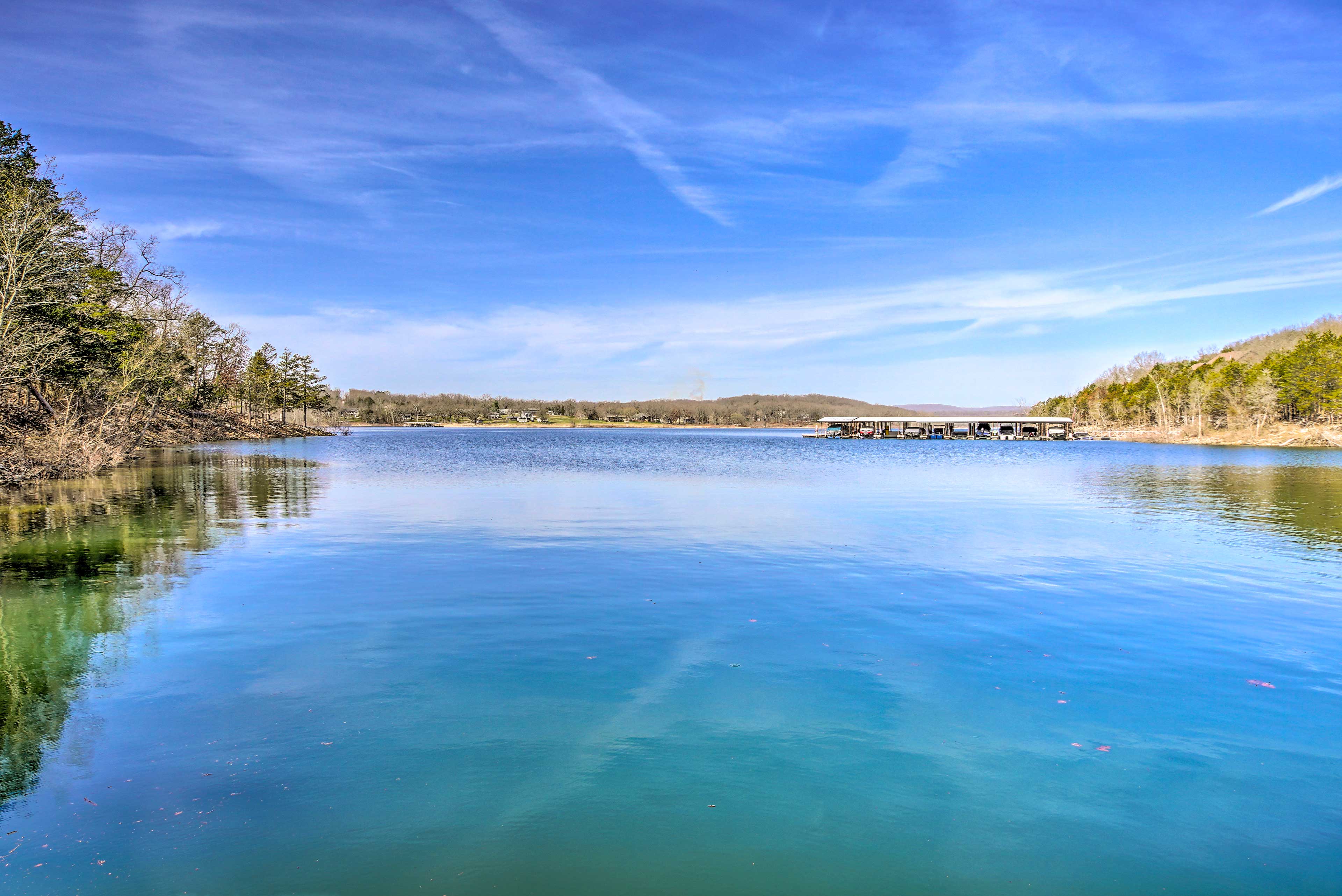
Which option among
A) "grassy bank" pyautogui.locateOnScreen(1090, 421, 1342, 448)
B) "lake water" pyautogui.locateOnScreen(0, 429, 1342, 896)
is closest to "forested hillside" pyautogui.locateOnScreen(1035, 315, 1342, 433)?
"grassy bank" pyautogui.locateOnScreen(1090, 421, 1342, 448)

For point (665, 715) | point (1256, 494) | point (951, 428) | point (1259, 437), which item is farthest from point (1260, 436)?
point (665, 715)

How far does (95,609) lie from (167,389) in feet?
184

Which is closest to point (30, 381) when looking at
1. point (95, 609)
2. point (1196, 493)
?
point (95, 609)

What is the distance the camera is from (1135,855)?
225 inches

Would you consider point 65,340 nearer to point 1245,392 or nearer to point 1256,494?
point 1256,494

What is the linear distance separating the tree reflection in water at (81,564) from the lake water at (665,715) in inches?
3.7

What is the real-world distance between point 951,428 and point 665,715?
161 meters

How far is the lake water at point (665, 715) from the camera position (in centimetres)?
555

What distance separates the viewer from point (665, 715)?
8.23 meters

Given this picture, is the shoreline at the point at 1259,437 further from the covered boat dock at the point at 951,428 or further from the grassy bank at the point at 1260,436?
the covered boat dock at the point at 951,428

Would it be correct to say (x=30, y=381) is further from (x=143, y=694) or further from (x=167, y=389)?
(x=143, y=694)

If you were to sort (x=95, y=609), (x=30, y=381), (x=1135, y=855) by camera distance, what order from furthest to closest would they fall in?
(x=30, y=381) < (x=95, y=609) < (x=1135, y=855)

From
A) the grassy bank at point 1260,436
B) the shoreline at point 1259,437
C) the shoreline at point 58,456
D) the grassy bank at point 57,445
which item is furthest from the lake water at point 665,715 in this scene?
the grassy bank at point 1260,436

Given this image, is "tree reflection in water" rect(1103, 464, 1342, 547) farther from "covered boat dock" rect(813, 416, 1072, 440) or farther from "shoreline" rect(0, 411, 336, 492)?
"covered boat dock" rect(813, 416, 1072, 440)
